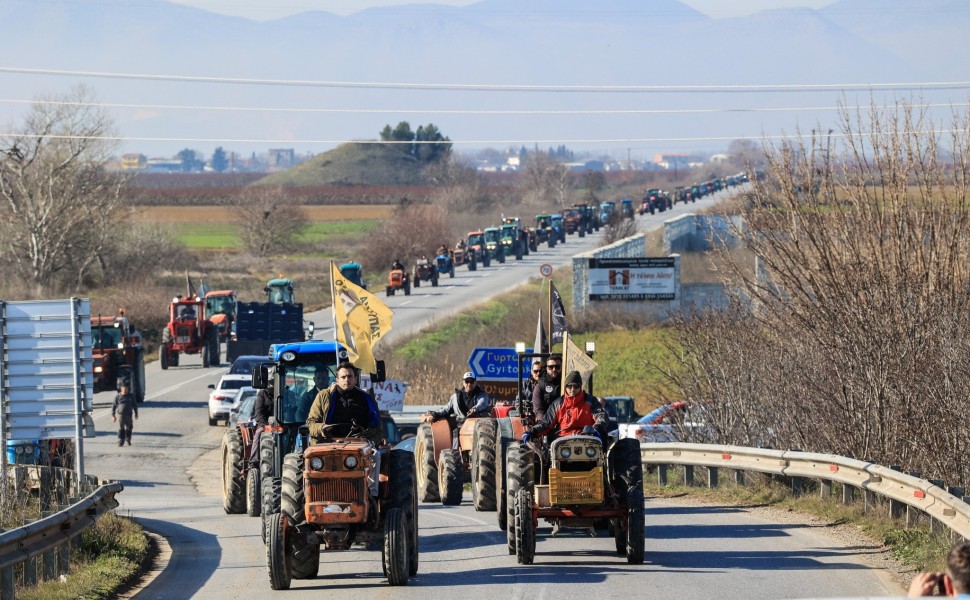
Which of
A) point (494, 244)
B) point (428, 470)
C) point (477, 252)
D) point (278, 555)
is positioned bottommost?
point (428, 470)

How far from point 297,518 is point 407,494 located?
1.18 meters

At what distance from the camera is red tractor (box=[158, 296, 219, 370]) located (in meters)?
50.9

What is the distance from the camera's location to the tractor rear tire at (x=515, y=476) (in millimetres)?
14875

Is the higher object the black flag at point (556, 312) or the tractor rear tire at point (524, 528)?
the black flag at point (556, 312)

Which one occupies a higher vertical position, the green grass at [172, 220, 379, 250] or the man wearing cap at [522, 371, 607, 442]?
the green grass at [172, 220, 379, 250]

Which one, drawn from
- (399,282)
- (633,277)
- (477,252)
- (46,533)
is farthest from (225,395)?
(477,252)

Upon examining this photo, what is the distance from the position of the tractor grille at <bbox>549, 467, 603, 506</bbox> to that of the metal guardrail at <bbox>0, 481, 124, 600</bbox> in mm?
4818

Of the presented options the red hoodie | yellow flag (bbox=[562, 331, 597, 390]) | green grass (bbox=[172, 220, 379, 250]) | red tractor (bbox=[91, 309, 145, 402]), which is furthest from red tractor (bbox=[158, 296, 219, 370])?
green grass (bbox=[172, 220, 379, 250])

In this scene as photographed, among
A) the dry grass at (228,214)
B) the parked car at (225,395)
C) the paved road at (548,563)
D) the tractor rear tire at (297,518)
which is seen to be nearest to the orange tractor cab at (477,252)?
the dry grass at (228,214)

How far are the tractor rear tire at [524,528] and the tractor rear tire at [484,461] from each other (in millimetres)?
3862

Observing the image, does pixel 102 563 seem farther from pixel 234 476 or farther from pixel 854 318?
pixel 854 318

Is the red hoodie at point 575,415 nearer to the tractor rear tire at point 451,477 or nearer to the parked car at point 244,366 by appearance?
the tractor rear tire at point 451,477

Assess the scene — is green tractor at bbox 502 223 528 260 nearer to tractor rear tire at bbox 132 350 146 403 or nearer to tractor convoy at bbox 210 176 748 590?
tractor rear tire at bbox 132 350 146 403

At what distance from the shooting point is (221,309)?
54.8 m
